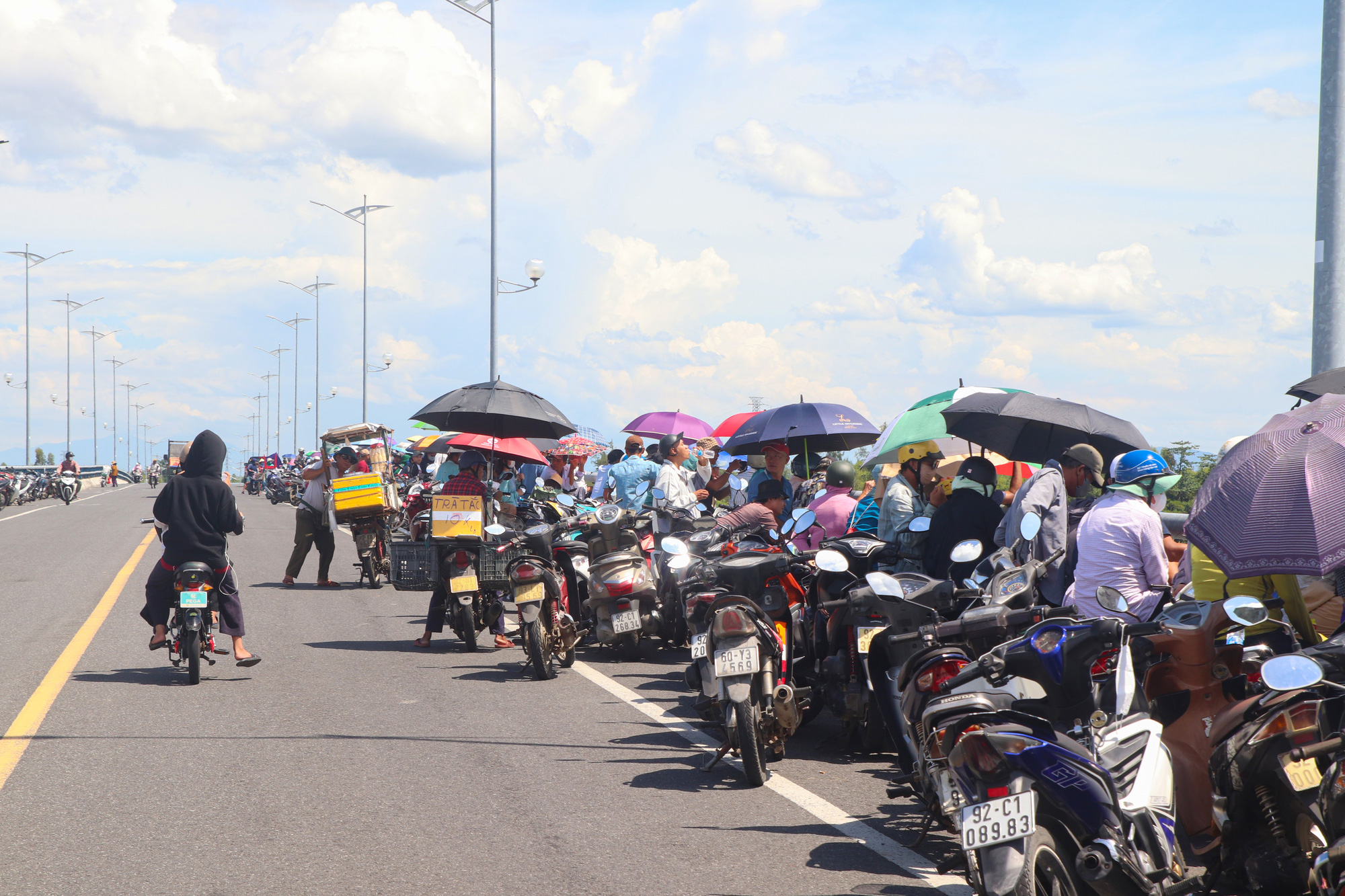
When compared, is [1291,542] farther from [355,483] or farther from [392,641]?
[355,483]

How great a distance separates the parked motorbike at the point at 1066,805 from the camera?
368 centimetres

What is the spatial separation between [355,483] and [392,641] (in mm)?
4173

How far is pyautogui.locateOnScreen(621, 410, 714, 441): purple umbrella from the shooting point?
18609mm

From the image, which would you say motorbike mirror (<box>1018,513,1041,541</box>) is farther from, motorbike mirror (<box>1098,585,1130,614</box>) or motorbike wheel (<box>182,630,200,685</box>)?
motorbike wheel (<box>182,630,200,685</box>)

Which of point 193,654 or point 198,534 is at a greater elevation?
point 198,534

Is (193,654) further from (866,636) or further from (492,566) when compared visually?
(866,636)

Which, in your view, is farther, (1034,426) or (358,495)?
(358,495)

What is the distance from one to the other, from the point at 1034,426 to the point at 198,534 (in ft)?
22.1

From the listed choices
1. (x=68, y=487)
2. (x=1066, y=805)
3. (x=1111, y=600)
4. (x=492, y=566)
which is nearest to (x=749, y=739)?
(x=1111, y=600)

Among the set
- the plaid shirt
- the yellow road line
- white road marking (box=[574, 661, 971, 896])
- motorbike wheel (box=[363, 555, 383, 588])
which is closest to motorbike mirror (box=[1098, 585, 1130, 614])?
white road marking (box=[574, 661, 971, 896])

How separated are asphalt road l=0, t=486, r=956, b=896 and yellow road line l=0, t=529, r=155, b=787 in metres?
0.09

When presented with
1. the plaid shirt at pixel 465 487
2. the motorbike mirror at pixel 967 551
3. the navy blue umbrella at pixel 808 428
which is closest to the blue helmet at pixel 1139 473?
the motorbike mirror at pixel 967 551

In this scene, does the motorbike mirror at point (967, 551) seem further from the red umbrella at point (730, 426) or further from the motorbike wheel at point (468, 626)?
the red umbrella at point (730, 426)

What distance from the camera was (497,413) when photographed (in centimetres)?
1205
